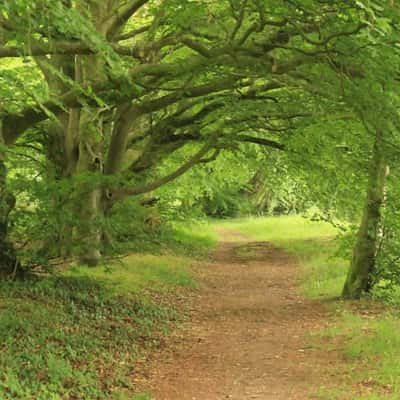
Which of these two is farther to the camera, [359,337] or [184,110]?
[184,110]

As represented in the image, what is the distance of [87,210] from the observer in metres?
16.1

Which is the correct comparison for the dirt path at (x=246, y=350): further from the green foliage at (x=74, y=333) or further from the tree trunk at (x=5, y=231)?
the tree trunk at (x=5, y=231)

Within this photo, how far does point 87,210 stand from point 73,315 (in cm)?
407

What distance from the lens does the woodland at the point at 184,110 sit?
8.95 metres

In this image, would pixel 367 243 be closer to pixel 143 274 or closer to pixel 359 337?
pixel 359 337

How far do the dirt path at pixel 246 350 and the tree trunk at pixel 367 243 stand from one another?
1.09m

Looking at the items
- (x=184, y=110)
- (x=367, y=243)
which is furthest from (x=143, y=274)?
(x=367, y=243)

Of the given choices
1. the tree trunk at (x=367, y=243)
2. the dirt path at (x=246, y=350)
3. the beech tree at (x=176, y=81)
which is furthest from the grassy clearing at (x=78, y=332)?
the tree trunk at (x=367, y=243)

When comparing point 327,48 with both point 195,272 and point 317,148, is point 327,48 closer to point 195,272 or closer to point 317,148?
point 317,148

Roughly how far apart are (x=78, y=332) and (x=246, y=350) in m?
2.88

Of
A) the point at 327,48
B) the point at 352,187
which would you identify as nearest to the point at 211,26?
the point at 327,48

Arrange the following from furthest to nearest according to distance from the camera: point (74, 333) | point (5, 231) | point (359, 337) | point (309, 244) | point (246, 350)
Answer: point (309, 244), point (5, 231), point (246, 350), point (359, 337), point (74, 333)

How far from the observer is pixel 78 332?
1145 cm

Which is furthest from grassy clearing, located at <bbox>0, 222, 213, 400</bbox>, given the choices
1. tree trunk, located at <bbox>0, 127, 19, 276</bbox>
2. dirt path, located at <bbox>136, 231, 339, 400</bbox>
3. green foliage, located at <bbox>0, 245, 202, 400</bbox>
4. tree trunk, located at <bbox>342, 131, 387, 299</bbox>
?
tree trunk, located at <bbox>342, 131, 387, 299</bbox>
